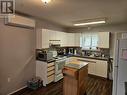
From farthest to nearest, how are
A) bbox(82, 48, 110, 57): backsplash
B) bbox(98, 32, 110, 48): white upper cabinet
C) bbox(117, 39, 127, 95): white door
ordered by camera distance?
1. bbox(82, 48, 110, 57): backsplash
2. bbox(98, 32, 110, 48): white upper cabinet
3. bbox(117, 39, 127, 95): white door

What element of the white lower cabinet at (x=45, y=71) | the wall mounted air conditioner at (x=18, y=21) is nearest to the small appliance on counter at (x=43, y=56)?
the white lower cabinet at (x=45, y=71)

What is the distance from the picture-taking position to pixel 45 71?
150 inches

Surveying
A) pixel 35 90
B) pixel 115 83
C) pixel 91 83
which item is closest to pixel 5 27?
pixel 35 90

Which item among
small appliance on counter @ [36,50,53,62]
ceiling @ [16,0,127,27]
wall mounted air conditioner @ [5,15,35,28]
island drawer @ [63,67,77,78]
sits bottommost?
island drawer @ [63,67,77,78]

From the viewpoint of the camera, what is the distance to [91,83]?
4.21 m

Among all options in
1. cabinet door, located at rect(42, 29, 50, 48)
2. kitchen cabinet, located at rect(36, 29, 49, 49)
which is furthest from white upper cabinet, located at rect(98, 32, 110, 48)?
kitchen cabinet, located at rect(36, 29, 49, 49)

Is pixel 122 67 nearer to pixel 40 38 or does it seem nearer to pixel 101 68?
pixel 101 68

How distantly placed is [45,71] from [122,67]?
8.02 feet

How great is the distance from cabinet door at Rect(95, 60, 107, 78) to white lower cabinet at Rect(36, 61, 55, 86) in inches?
80.6

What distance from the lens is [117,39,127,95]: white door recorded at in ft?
8.38

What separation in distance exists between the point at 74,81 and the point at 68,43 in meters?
3.21

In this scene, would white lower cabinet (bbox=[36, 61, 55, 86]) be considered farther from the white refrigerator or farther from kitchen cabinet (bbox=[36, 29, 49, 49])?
the white refrigerator

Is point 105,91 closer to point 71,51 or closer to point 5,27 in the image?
point 71,51

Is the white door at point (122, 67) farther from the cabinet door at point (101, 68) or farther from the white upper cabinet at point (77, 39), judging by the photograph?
the white upper cabinet at point (77, 39)
